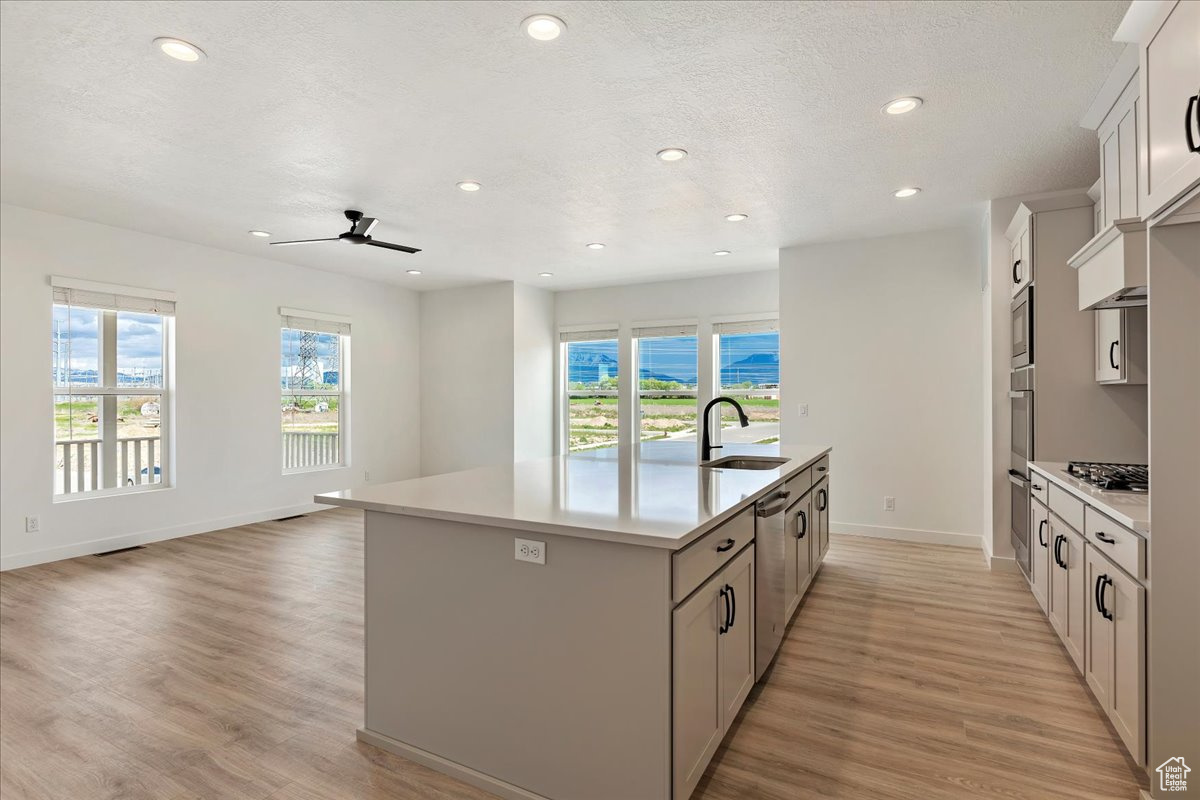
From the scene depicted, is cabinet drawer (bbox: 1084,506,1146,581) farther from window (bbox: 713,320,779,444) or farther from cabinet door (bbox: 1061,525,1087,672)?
window (bbox: 713,320,779,444)

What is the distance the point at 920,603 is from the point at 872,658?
3.22 ft

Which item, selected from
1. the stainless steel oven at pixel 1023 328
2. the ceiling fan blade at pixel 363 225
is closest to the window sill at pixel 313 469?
the ceiling fan blade at pixel 363 225

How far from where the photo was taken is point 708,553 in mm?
1807

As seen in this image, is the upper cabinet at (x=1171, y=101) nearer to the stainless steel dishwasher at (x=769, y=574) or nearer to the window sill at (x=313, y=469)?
the stainless steel dishwasher at (x=769, y=574)

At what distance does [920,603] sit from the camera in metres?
3.53

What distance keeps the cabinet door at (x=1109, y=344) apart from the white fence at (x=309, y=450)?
7017 mm

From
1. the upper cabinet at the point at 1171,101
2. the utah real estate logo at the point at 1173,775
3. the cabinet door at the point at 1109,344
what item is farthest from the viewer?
the cabinet door at the point at 1109,344

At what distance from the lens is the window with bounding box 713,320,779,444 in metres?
6.66

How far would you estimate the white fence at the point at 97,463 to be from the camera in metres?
4.77

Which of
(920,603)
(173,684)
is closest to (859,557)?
(920,603)

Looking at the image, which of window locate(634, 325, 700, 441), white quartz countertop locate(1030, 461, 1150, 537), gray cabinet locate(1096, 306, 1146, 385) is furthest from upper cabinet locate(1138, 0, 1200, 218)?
window locate(634, 325, 700, 441)

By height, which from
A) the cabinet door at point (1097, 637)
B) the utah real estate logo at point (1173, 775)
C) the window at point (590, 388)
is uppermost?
the window at point (590, 388)

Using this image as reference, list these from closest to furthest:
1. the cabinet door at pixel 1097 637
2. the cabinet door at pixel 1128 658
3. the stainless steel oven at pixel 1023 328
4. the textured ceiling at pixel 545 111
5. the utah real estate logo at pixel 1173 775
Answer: the utah real estate logo at pixel 1173 775
the cabinet door at pixel 1128 658
the cabinet door at pixel 1097 637
the textured ceiling at pixel 545 111
the stainless steel oven at pixel 1023 328

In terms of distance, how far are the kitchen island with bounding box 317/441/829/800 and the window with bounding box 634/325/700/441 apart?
4.83m
